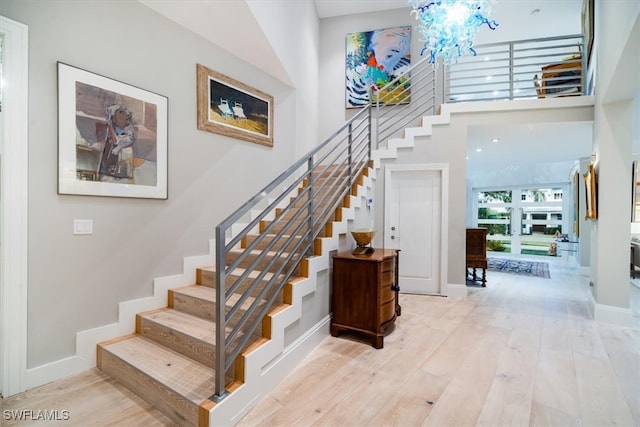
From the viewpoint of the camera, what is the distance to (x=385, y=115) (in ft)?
18.4

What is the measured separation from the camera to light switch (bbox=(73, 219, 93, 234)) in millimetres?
2285

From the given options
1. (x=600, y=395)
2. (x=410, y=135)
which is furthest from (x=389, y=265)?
(x=410, y=135)

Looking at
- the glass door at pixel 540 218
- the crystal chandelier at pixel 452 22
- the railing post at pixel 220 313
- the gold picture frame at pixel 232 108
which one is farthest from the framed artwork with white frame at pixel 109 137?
the glass door at pixel 540 218

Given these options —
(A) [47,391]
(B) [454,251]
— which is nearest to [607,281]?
(B) [454,251]

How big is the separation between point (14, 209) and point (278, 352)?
2075mm

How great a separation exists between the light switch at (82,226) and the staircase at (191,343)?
34.3 inches

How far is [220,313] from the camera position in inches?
64.7

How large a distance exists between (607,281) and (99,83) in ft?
18.5

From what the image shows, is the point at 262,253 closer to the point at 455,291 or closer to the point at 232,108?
the point at 232,108

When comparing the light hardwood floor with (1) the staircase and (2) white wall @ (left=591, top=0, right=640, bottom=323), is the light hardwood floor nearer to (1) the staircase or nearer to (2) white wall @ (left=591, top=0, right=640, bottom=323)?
(1) the staircase

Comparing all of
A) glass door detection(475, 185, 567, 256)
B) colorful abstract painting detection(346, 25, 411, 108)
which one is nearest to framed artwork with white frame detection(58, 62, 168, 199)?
colorful abstract painting detection(346, 25, 411, 108)

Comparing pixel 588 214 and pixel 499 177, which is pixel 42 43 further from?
pixel 499 177

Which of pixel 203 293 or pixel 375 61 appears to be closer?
pixel 203 293

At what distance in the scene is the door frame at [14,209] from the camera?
1954mm
